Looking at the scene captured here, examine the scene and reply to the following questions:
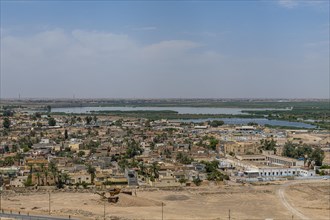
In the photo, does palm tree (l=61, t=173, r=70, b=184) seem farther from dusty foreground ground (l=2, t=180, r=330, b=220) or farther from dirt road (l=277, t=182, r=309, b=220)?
dirt road (l=277, t=182, r=309, b=220)

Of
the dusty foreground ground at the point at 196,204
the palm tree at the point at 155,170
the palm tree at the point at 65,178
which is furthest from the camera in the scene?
the palm tree at the point at 155,170

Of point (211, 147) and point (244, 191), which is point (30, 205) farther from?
point (211, 147)

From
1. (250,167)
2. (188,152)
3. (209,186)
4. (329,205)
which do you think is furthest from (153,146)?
(329,205)

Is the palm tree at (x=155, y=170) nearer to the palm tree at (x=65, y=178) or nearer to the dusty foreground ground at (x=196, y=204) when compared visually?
the dusty foreground ground at (x=196, y=204)

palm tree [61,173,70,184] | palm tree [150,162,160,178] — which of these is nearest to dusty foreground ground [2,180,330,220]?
palm tree [61,173,70,184]

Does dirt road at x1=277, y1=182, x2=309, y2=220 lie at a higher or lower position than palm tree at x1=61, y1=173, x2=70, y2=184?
lower

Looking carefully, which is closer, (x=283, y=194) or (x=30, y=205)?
(x=30, y=205)

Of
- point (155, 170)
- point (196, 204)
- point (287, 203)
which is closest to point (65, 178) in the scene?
point (155, 170)

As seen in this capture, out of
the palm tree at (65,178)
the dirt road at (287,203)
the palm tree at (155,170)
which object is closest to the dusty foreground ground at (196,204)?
the dirt road at (287,203)

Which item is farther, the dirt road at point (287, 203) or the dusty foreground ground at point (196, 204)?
the dirt road at point (287, 203)
